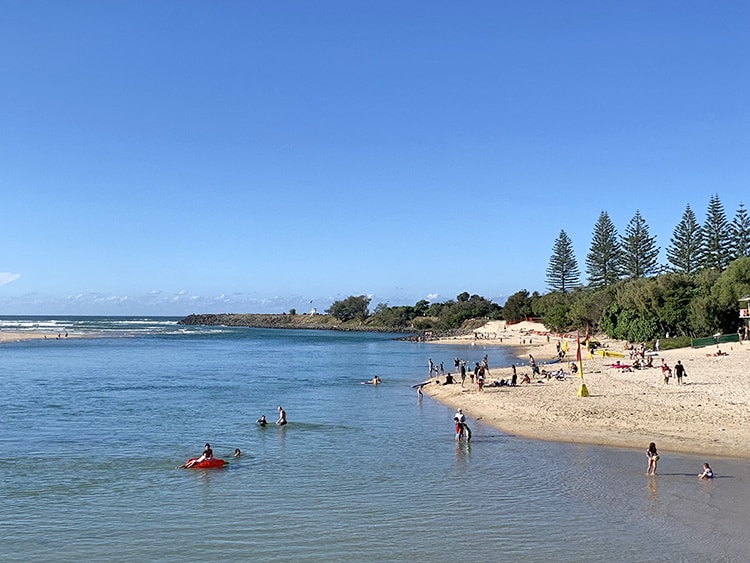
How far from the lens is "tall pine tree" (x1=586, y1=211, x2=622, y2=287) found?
262ft

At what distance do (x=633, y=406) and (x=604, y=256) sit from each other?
60.8m

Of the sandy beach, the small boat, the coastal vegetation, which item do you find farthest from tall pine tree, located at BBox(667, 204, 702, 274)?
the small boat

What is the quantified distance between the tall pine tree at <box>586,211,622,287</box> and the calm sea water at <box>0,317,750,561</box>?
60094 mm

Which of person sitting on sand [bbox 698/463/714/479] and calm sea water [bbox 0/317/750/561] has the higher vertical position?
person sitting on sand [bbox 698/463/714/479]

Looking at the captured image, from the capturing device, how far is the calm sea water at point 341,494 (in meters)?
11.0

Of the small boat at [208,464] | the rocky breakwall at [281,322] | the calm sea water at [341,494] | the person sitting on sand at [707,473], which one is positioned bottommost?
the calm sea water at [341,494]

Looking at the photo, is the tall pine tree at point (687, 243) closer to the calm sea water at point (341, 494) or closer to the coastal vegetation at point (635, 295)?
the coastal vegetation at point (635, 295)

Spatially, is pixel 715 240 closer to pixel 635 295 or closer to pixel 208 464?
pixel 635 295

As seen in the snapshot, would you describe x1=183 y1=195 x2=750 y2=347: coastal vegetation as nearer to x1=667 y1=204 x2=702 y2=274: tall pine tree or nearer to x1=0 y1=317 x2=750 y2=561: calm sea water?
x1=667 y1=204 x2=702 y2=274: tall pine tree

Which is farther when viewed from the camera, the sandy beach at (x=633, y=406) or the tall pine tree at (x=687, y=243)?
the tall pine tree at (x=687, y=243)

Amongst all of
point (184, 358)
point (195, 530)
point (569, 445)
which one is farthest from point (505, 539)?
point (184, 358)

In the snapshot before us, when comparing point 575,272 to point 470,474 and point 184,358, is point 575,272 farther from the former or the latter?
point 470,474

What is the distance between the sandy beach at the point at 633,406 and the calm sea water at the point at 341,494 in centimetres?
135

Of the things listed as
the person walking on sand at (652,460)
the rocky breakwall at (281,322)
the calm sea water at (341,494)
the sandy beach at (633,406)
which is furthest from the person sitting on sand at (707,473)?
the rocky breakwall at (281,322)
